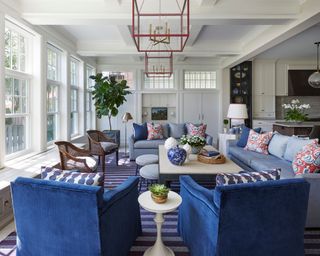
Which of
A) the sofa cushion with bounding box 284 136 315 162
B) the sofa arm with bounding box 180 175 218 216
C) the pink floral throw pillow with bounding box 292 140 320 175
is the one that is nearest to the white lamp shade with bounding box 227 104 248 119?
the sofa cushion with bounding box 284 136 315 162

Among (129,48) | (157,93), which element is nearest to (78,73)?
(129,48)

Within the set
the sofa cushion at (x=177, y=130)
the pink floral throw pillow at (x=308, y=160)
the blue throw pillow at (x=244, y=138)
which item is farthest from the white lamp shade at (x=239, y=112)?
the pink floral throw pillow at (x=308, y=160)

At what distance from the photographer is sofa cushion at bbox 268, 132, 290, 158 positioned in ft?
12.9

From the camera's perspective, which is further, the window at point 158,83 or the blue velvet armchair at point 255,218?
the window at point 158,83

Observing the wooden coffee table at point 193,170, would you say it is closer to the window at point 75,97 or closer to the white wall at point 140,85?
the window at point 75,97

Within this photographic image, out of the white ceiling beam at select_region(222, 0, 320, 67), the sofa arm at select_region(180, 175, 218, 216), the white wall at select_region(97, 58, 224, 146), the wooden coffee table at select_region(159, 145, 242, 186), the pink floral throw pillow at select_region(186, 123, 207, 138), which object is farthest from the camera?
the white wall at select_region(97, 58, 224, 146)

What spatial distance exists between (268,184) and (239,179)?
23 centimetres

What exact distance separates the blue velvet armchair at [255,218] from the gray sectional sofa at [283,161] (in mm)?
860

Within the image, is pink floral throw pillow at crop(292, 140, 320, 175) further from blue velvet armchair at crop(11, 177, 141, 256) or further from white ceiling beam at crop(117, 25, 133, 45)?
white ceiling beam at crop(117, 25, 133, 45)

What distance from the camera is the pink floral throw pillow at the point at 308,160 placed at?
2697 millimetres

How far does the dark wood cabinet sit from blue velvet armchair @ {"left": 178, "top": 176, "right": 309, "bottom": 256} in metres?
6.72

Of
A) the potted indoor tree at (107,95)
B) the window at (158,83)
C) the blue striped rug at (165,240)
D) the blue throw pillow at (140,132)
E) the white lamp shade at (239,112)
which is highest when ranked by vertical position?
the window at (158,83)

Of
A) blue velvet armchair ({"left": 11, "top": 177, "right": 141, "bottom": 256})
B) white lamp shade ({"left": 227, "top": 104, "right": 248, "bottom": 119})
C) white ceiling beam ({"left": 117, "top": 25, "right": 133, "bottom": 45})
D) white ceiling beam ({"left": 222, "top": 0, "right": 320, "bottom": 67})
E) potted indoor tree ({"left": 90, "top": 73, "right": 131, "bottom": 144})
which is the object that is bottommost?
blue velvet armchair ({"left": 11, "top": 177, "right": 141, "bottom": 256})

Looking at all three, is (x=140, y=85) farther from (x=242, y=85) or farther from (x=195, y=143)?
(x=195, y=143)
